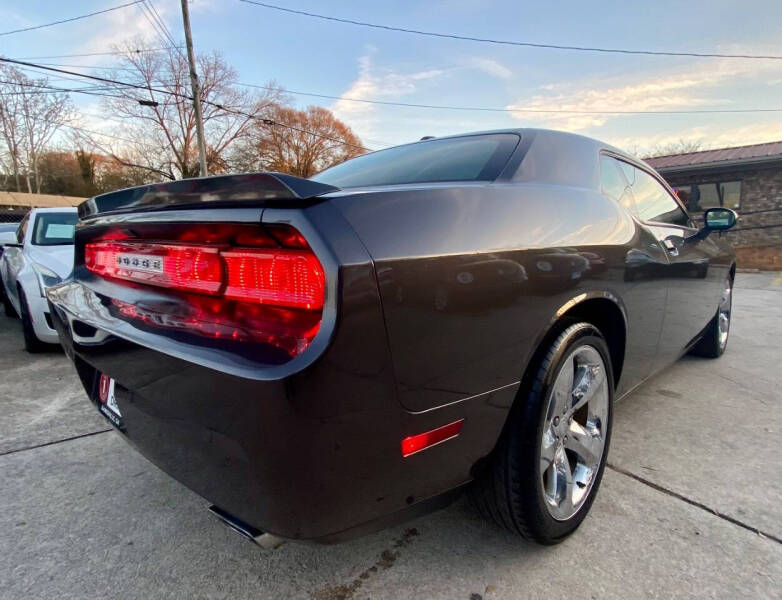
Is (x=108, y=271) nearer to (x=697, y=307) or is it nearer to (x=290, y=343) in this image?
(x=290, y=343)

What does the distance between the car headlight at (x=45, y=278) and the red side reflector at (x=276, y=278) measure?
12.3 feet

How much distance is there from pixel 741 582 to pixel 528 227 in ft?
4.35

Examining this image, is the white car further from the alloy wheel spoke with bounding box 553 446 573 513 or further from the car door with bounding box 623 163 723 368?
the car door with bounding box 623 163 723 368

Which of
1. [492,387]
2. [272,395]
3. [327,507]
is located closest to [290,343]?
[272,395]

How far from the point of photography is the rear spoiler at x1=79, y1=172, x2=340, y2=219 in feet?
3.53

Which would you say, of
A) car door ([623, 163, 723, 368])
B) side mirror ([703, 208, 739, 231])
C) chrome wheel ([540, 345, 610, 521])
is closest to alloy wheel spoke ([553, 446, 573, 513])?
chrome wheel ([540, 345, 610, 521])

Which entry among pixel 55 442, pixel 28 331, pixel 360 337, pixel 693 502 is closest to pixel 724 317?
pixel 693 502

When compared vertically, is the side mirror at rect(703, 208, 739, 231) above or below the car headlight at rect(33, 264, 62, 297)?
above

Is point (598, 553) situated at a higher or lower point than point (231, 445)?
lower

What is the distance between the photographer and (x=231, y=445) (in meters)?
1.06

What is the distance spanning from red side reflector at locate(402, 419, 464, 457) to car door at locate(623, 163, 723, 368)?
5.36 ft

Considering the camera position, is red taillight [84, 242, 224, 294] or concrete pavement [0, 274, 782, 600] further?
concrete pavement [0, 274, 782, 600]

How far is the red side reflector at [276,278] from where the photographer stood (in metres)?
1.02

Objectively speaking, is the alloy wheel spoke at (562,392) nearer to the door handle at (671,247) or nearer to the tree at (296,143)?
the door handle at (671,247)
